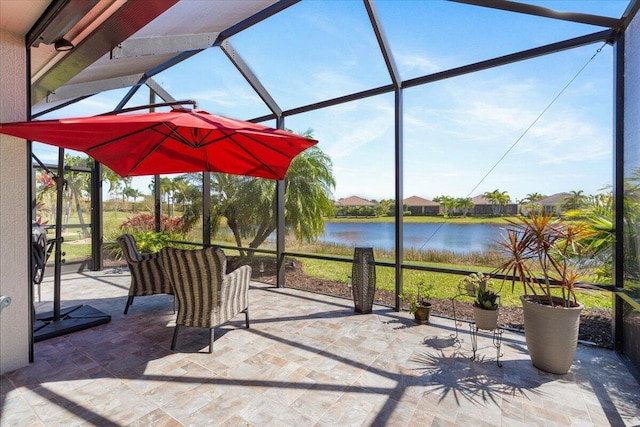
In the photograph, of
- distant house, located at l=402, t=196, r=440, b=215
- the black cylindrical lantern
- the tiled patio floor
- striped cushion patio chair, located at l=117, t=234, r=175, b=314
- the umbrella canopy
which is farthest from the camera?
distant house, located at l=402, t=196, r=440, b=215

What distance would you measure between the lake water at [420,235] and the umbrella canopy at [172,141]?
7.63ft

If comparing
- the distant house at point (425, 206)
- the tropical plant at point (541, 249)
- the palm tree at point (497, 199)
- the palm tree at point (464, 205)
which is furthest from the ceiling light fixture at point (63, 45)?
the distant house at point (425, 206)

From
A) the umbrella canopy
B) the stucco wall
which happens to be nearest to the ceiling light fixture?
the stucco wall

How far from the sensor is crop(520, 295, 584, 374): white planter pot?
8.29 feet

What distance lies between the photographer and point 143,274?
13.0 feet

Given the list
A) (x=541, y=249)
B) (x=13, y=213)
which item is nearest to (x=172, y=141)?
(x=13, y=213)

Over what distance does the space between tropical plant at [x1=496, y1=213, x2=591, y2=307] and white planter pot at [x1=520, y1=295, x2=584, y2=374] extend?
19 cm

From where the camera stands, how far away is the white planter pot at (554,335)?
99.5 inches

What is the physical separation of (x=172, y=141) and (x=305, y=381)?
3.16 m

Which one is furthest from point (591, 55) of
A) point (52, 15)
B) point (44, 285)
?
point (44, 285)

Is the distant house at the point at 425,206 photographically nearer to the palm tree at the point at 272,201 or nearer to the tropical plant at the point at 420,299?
the tropical plant at the point at 420,299

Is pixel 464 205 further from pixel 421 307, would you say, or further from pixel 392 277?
pixel 392 277

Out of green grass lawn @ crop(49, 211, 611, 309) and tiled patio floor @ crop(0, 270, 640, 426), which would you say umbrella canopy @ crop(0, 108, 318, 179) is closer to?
tiled patio floor @ crop(0, 270, 640, 426)

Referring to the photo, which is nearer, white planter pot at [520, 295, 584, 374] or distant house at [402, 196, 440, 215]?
white planter pot at [520, 295, 584, 374]
